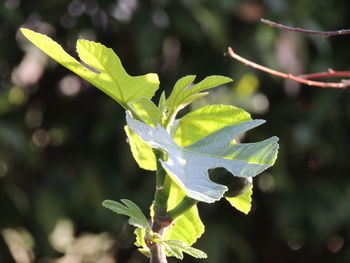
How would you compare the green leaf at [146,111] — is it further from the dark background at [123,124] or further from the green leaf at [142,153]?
the dark background at [123,124]

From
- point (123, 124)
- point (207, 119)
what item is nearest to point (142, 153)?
point (207, 119)

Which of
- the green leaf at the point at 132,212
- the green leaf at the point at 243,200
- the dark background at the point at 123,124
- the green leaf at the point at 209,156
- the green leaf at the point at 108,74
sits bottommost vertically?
the dark background at the point at 123,124

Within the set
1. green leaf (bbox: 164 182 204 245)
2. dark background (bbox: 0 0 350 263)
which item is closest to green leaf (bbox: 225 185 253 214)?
green leaf (bbox: 164 182 204 245)

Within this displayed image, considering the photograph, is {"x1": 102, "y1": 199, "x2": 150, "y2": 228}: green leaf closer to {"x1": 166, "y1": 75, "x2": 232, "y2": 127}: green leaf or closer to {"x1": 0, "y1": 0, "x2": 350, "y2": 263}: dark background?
{"x1": 166, "y1": 75, "x2": 232, "y2": 127}: green leaf

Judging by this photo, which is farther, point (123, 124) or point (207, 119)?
point (123, 124)

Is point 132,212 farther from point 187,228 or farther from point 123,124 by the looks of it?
point 123,124

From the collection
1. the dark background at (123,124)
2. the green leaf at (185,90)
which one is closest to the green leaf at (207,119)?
the green leaf at (185,90)
